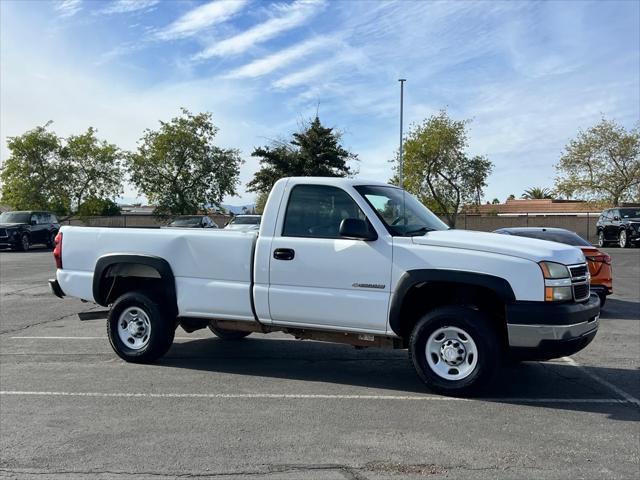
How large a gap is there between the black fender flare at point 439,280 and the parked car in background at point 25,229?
2595 cm

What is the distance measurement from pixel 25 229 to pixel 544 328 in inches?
1081

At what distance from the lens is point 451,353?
Answer: 5602 mm

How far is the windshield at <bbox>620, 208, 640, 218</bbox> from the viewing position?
1086 inches

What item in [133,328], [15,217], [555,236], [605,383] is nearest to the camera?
[605,383]

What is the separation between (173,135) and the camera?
124 feet

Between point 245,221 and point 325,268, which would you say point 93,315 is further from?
point 245,221

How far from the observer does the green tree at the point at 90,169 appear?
4022cm

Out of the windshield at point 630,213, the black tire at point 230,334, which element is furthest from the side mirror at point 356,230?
the windshield at point 630,213

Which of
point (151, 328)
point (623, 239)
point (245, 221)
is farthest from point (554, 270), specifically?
point (623, 239)

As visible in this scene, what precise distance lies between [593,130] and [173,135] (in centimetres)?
2702

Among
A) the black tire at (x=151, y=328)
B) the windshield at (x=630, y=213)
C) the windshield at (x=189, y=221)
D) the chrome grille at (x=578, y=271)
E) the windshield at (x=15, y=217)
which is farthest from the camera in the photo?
the windshield at (x=15, y=217)

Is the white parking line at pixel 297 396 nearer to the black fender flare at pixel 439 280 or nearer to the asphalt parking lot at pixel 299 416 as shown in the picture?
the asphalt parking lot at pixel 299 416

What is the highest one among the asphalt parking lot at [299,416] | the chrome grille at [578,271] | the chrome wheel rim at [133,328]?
the chrome grille at [578,271]

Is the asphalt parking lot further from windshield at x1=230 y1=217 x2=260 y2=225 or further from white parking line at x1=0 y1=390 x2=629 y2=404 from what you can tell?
windshield at x1=230 y1=217 x2=260 y2=225
